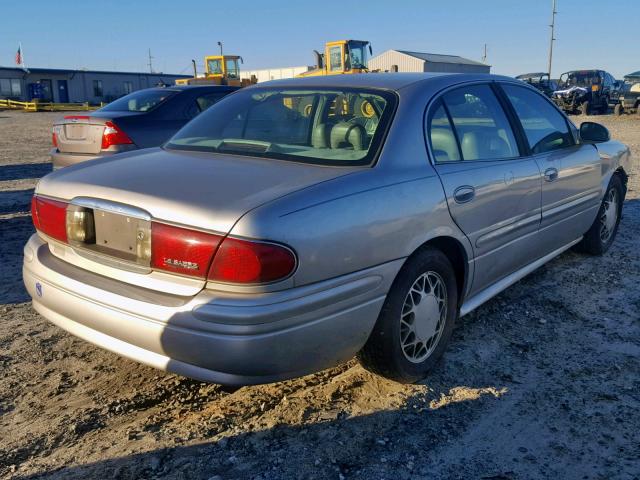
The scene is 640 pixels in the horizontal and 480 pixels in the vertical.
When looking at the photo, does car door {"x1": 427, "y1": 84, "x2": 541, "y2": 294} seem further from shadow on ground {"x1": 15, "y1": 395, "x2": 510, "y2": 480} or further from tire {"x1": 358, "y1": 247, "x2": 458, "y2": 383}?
shadow on ground {"x1": 15, "y1": 395, "x2": 510, "y2": 480}

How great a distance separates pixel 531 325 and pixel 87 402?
2.66 meters

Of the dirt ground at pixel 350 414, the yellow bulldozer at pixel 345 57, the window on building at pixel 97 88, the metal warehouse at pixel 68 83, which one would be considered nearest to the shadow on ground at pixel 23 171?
the dirt ground at pixel 350 414

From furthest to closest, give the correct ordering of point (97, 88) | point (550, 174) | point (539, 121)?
point (97, 88) → point (539, 121) → point (550, 174)

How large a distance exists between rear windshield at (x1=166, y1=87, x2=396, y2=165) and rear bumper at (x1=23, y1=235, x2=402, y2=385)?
0.71m

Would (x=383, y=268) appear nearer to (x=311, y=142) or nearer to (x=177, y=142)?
(x=311, y=142)

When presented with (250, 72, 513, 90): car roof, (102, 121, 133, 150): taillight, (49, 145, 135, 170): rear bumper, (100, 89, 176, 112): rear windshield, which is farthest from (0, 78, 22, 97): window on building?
(250, 72, 513, 90): car roof

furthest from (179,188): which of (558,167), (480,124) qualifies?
(558,167)

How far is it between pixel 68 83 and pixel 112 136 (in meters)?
54.4

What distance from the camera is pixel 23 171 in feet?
34.7

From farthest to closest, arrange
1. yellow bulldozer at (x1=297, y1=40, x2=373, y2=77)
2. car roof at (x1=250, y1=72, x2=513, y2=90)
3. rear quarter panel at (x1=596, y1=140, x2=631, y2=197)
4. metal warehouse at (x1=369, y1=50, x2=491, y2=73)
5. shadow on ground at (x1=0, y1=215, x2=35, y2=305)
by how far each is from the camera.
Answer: metal warehouse at (x1=369, y1=50, x2=491, y2=73) < yellow bulldozer at (x1=297, y1=40, x2=373, y2=77) < rear quarter panel at (x1=596, y1=140, x2=631, y2=197) < shadow on ground at (x1=0, y1=215, x2=35, y2=305) < car roof at (x1=250, y1=72, x2=513, y2=90)

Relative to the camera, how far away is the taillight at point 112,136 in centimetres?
651

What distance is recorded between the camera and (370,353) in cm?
284

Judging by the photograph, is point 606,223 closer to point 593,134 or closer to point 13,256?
point 593,134

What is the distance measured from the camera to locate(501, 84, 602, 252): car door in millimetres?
3953
